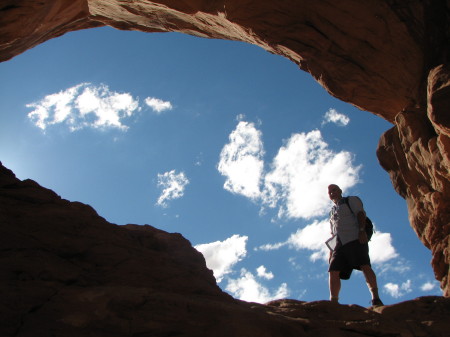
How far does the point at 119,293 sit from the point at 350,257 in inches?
207

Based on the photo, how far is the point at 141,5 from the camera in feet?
47.2

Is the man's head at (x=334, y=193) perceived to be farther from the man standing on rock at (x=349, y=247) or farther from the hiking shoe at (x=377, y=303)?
the hiking shoe at (x=377, y=303)

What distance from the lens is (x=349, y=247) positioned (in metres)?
9.16

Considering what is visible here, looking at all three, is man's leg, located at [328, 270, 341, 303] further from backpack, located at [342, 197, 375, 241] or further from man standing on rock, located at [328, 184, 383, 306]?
backpack, located at [342, 197, 375, 241]

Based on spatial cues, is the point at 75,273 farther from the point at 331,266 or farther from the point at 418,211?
the point at 418,211

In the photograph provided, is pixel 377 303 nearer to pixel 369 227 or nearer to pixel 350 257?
pixel 350 257

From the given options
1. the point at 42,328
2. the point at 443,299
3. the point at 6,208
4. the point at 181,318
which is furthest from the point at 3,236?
the point at 443,299

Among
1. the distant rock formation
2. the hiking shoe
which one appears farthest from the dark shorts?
the distant rock formation

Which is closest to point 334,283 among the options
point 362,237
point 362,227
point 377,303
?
point 377,303

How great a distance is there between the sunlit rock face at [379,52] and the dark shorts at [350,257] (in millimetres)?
3858

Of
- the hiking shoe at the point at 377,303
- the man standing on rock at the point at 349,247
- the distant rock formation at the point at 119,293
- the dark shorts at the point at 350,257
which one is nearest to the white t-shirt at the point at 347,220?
the man standing on rock at the point at 349,247

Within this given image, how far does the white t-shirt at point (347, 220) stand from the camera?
30.2 ft

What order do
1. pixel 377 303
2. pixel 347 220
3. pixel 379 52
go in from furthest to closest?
1. pixel 379 52
2. pixel 347 220
3. pixel 377 303

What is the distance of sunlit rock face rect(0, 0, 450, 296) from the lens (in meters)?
12.1
